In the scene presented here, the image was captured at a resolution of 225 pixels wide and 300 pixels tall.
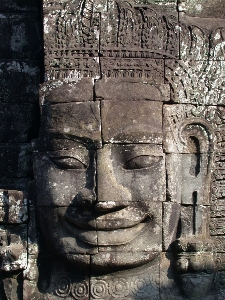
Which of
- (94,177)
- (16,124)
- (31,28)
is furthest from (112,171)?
(31,28)

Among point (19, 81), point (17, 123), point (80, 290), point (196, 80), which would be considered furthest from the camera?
point (19, 81)

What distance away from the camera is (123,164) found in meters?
10.7

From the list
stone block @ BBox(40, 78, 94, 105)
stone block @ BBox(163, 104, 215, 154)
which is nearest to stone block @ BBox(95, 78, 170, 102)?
stone block @ BBox(40, 78, 94, 105)

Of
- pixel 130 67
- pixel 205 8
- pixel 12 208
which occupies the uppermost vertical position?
pixel 205 8

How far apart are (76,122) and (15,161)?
1194mm

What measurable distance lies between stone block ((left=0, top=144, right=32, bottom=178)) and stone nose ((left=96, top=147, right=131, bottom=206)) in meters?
1.25

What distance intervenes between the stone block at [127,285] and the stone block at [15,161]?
1.65m

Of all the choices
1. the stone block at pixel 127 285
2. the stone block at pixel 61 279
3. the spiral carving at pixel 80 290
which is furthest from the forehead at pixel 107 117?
the spiral carving at pixel 80 290

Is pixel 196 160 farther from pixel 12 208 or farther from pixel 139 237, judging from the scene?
pixel 12 208

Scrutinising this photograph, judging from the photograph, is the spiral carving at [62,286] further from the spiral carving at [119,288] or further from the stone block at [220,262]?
the stone block at [220,262]

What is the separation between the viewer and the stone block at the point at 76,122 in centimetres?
1069

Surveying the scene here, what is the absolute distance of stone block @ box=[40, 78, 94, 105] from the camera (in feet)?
35.4

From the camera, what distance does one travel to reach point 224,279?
11.0 metres

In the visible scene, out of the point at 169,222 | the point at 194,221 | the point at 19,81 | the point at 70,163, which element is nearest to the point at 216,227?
the point at 194,221
